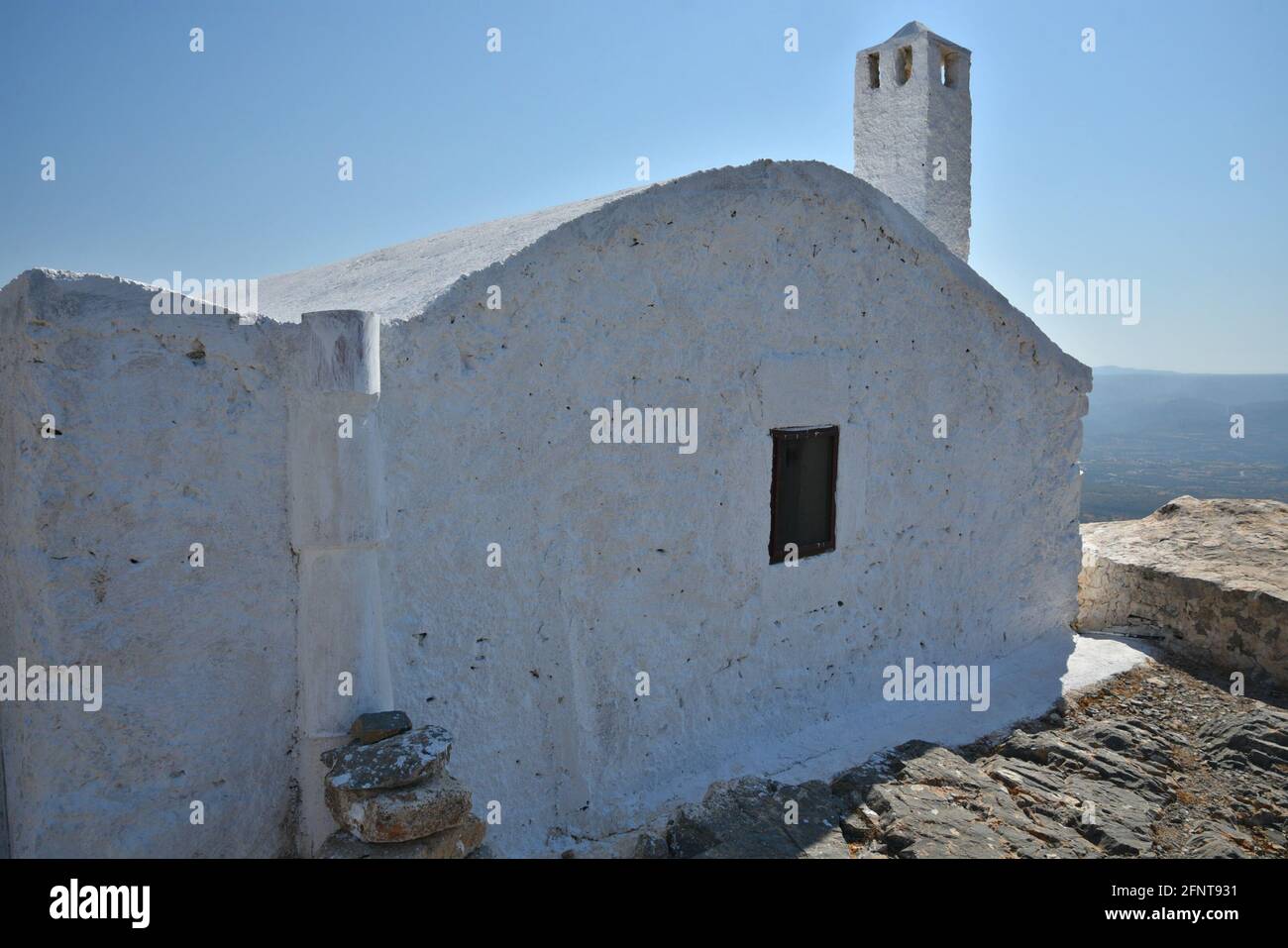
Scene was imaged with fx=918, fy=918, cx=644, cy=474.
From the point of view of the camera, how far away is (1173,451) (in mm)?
42656

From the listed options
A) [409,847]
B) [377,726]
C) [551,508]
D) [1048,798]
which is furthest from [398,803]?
[1048,798]

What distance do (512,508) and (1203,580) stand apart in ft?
21.1

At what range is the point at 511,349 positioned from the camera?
12.4 feet

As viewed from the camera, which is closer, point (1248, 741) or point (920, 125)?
point (1248, 741)

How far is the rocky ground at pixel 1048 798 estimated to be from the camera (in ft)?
13.2

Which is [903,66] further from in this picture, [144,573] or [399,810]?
[399,810]

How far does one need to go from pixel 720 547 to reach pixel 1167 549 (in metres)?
5.79

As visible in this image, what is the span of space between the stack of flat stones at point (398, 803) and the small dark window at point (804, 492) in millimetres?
2631

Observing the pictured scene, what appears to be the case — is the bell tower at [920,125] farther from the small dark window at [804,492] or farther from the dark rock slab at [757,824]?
the dark rock slab at [757,824]

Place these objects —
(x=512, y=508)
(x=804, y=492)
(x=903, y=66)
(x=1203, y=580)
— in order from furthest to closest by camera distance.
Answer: (x=903, y=66) < (x=1203, y=580) < (x=804, y=492) < (x=512, y=508)

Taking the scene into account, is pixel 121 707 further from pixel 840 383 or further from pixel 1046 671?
pixel 1046 671

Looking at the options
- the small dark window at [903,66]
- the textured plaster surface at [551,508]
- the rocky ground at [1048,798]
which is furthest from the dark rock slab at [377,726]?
the small dark window at [903,66]

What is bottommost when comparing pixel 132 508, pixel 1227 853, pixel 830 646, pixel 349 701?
pixel 1227 853

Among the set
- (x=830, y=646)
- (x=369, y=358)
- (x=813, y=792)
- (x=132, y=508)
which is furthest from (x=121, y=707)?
(x=830, y=646)
